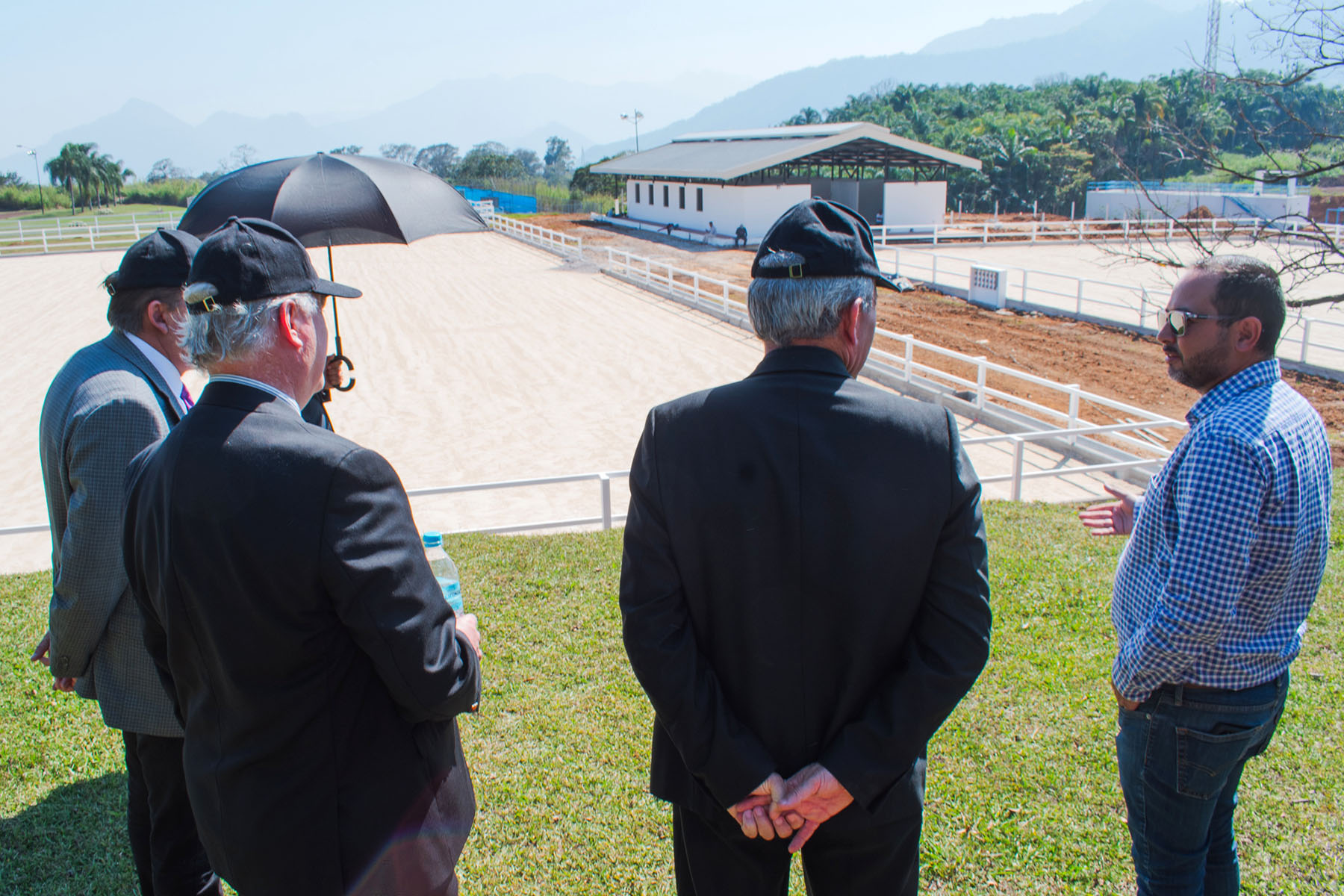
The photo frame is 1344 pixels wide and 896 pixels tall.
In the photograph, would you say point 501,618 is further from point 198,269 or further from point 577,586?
point 198,269

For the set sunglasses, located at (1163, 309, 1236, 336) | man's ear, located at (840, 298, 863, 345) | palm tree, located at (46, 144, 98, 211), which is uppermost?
palm tree, located at (46, 144, 98, 211)

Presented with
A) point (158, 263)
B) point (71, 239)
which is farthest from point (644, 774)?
point (71, 239)

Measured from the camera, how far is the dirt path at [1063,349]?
46.9 ft

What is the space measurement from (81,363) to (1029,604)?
4.76 metres

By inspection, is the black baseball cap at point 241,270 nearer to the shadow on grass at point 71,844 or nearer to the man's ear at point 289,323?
the man's ear at point 289,323

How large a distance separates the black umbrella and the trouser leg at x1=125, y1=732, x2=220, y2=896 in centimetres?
282

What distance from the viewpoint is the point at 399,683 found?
6.48 ft

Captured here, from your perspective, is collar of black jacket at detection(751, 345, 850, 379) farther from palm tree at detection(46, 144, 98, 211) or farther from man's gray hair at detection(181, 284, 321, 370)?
palm tree at detection(46, 144, 98, 211)

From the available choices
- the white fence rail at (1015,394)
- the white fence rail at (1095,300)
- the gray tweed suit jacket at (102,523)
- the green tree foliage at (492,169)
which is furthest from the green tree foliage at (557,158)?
the gray tweed suit jacket at (102,523)

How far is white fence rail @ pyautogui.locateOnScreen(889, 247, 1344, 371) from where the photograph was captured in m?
17.0

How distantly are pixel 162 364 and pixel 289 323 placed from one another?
976 mm

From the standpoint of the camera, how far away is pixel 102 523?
2.52 meters

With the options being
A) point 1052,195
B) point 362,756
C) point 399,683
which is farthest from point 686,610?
point 1052,195

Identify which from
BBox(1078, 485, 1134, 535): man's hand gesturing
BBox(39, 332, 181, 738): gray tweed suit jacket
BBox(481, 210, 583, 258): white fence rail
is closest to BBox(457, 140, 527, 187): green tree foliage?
BBox(481, 210, 583, 258): white fence rail
